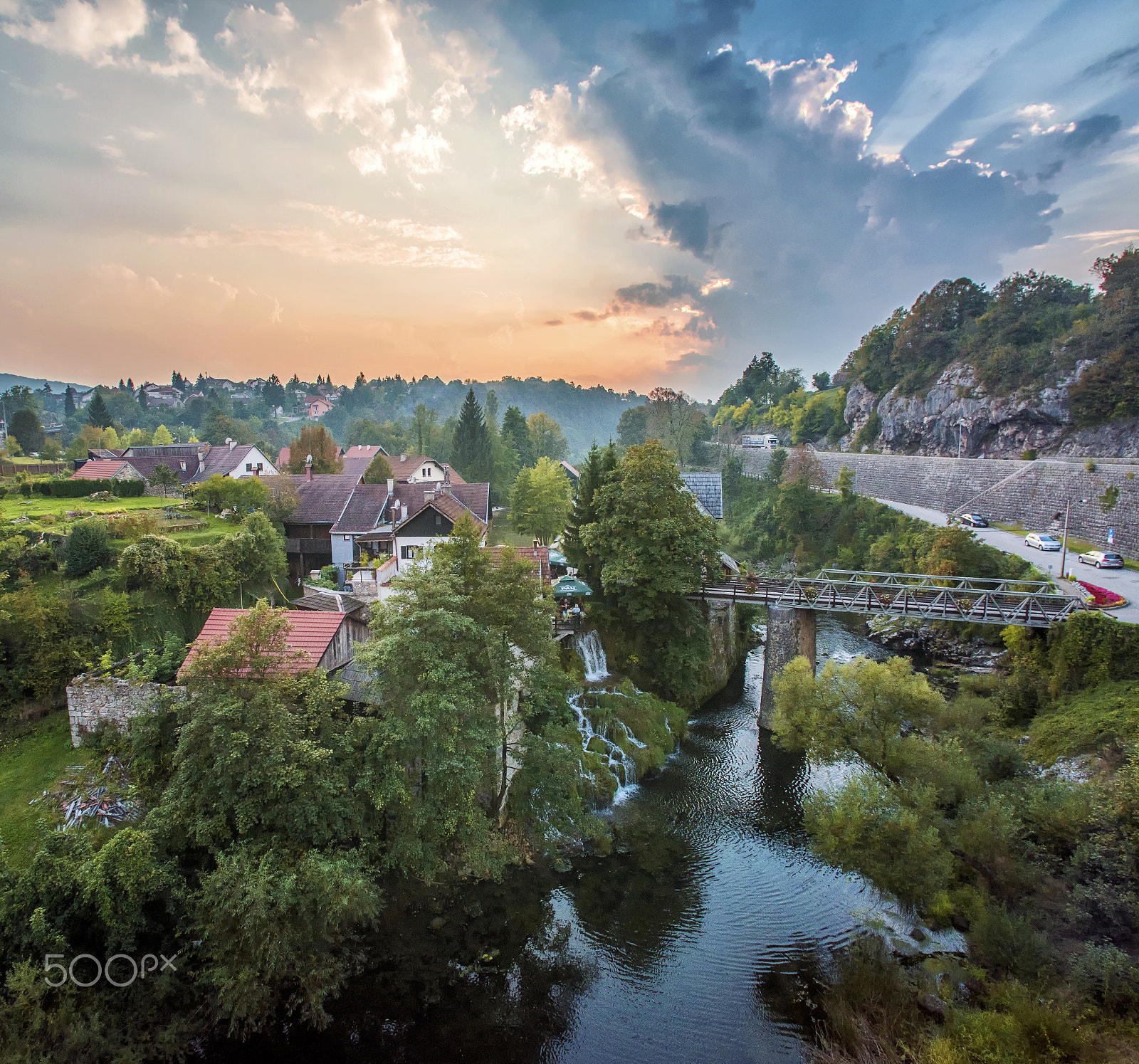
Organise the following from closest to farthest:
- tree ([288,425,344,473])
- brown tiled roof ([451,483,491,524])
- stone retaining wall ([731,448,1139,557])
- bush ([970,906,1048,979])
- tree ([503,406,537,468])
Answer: bush ([970,906,1048,979]), stone retaining wall ([731,448,1139,557]), brown tiled roof ([451,483,491,524]), tree ([288,425,344,473]), tree ([503,406,537,468])

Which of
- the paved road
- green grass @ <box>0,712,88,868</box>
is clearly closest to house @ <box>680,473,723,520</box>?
the paved road

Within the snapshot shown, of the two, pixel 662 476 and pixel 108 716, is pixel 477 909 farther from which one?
pixel 662 476

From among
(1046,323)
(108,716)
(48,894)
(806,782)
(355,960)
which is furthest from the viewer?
Result: (1046,323)

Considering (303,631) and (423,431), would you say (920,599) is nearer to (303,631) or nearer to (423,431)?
(303,631)

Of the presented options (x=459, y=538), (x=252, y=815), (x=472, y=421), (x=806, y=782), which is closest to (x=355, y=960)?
(x=252, y=815)

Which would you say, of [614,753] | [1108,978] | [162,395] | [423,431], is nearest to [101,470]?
[614,753]

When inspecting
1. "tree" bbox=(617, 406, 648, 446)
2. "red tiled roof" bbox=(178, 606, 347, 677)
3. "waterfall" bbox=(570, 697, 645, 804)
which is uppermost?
"tree" bbox=(617, 406, 648, 446)

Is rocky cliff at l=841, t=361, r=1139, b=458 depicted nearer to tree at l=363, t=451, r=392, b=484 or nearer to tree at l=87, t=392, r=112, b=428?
tree at l=363, t=451, r=392, b=484
